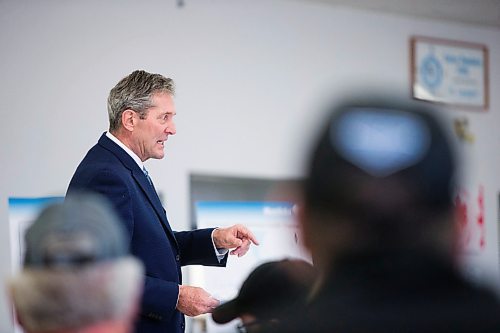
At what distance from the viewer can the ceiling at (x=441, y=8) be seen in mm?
4766

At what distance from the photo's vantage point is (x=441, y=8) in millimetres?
4895

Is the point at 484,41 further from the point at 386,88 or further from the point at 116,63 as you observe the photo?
the point at 386,88

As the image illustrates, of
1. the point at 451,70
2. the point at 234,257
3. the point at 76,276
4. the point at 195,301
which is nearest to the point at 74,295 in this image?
the point at 76,276

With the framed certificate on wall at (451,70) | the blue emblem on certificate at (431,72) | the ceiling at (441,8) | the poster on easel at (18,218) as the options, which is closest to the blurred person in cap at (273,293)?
the poster on easel at (18,218)

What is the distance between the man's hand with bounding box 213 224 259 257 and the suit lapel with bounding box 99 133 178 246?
0.16m

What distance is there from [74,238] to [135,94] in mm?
1651

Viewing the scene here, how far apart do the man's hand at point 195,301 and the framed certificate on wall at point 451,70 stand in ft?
10.2

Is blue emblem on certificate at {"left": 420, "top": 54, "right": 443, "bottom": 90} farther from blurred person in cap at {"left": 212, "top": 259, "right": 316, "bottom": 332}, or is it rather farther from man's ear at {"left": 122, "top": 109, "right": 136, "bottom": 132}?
blurred person in cap at {"left": 212, "top": 259, "right": 316, "bottom": 332}

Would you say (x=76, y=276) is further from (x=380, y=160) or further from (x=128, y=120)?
(x=128, y=120)

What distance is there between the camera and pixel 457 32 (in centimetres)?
519

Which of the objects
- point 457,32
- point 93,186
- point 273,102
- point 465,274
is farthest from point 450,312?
point 457,32

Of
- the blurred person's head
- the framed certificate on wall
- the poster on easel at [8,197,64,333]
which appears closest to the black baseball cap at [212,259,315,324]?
the blurred person's head

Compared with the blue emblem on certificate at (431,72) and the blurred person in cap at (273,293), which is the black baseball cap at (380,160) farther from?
the blue emblem on certificate at (431,72)

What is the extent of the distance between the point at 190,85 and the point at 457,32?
6.36ft
